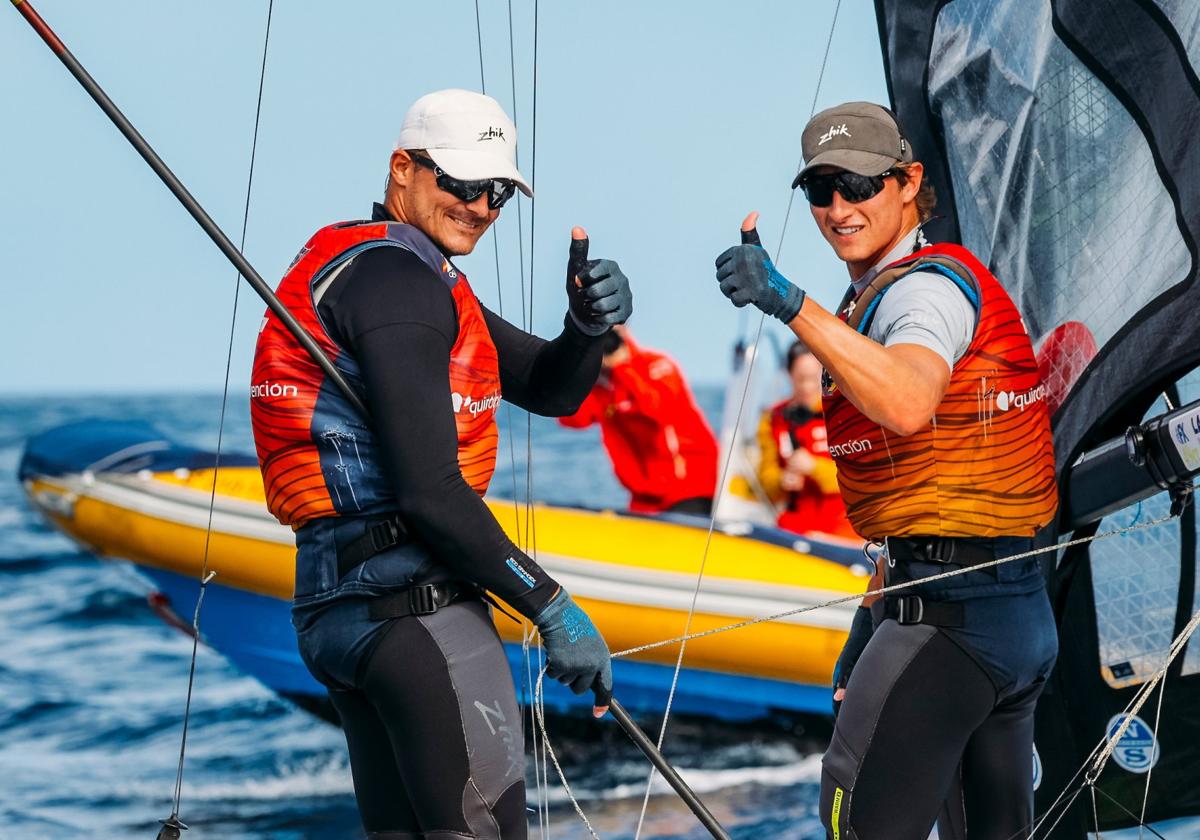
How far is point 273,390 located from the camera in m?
2.07

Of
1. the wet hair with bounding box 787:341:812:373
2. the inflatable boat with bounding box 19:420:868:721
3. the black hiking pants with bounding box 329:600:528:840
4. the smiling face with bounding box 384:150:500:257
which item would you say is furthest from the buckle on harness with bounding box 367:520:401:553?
the wet hair with bounding box 787:341:812:373

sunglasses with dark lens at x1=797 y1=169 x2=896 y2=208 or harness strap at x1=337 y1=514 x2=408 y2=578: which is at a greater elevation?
sunglasses with dark lens at x1=797 y1=169 x2=896 y2=208

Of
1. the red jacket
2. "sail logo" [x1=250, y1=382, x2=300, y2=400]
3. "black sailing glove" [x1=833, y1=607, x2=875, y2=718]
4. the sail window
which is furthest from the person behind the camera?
the red jacket

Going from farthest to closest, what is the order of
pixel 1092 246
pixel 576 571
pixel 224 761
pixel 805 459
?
pixel 805 459
pixel 224 761
pixel 576 571
pixel 1092 246

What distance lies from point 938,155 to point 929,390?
3.90 feet

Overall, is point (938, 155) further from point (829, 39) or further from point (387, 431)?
point (387, 431)

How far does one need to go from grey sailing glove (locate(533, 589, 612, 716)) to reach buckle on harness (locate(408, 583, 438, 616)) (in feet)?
0.50

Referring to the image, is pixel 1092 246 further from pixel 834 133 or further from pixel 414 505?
pixel 414 505

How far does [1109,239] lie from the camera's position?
8.80 feet

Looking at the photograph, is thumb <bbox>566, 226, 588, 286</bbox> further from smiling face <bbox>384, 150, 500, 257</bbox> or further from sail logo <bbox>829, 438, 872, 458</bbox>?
sail logo <bbox>829, 438, 872, 458</bbox>

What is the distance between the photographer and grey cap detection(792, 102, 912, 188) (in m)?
2.21

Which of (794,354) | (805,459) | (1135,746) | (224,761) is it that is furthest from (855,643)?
(794,354)

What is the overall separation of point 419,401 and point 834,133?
782mm

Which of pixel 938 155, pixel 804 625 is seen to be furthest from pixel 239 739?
pixel 938 155
